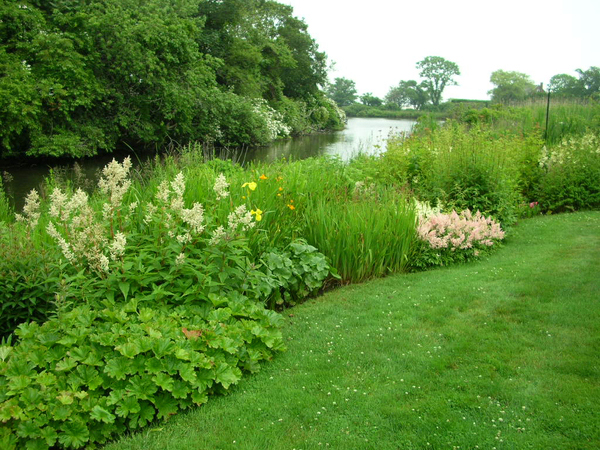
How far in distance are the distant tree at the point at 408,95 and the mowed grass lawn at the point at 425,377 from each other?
3501 inches

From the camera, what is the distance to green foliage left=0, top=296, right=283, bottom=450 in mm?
2684

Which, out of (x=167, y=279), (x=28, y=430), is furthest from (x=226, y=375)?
(x=28, y=430)

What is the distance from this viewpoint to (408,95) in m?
91.2

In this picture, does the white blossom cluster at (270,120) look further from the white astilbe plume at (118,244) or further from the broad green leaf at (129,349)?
the broad green leaf at (129,349)

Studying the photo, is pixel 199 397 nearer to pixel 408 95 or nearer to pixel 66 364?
pixel 66 364

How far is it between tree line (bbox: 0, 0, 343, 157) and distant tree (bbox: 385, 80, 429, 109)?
2718 inches

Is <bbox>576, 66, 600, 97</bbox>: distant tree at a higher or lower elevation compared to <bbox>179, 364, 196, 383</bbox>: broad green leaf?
higher

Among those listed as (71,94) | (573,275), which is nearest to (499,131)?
(573,275)

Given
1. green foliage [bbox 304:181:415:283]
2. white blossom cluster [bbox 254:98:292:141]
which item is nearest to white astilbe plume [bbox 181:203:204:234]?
green foliage [bbox 304:181:415:283]

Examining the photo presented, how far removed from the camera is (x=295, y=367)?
11.6ft

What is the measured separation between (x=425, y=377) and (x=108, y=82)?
59.6ft

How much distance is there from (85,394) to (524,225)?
734 centimetres

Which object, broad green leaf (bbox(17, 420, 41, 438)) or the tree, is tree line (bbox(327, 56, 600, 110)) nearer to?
the tree

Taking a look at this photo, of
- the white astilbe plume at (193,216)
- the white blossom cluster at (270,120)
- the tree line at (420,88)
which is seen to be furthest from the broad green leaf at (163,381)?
the tree line at (420,88)
